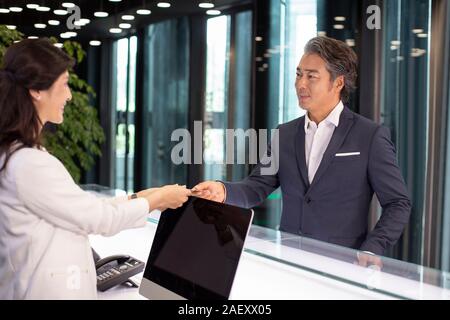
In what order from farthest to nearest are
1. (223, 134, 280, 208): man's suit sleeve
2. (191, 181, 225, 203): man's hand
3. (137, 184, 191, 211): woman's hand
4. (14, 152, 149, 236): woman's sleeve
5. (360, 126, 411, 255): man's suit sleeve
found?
(223, 134, 280, 208): man's suit sleeve < (191, 181, 225, 203): man's hand < (360, 126, 411, 255): man's suit sleeve < (137, 184, 191, 211): woman's hand < (14, 152, 149, 236): woman's sleeve

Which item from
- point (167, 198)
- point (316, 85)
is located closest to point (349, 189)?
point (316, 85)

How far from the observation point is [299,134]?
240cm

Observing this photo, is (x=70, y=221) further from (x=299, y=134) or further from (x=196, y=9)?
(x=196, y=9)

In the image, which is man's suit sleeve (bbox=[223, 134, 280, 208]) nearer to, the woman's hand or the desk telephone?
the desk telephone

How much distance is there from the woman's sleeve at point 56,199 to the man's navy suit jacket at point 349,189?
100cm

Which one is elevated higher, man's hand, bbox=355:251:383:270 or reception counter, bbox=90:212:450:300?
man's hand, bbox=355:251:383:270

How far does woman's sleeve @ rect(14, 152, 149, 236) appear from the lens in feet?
4.47

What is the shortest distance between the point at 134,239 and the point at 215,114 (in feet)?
14.4

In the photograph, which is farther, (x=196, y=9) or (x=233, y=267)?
(x=196, y=9)

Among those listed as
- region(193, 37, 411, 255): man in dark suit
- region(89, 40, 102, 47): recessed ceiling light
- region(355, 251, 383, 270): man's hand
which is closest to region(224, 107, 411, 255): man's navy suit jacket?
region(193, 37, 411, 255): man in dark suit

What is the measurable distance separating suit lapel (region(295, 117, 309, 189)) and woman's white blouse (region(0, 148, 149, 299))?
41.9 inches

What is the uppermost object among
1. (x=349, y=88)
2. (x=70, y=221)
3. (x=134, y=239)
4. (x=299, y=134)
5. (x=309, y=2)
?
(x=309, y=2)
